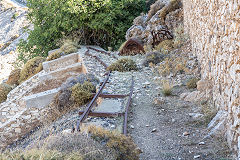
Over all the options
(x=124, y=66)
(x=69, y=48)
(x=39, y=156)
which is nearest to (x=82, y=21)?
(x=69, y=48)

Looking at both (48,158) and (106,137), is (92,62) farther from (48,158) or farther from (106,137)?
(48,158)

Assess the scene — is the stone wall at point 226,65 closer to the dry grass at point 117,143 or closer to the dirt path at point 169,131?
the dirt path at point 169,131

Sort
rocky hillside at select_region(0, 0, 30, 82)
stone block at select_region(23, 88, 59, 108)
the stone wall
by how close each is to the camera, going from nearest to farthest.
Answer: the stone wall < stone block at select_region(23, 88, 59, 108) < rocky hillside at select_region(0, 0, 30, 82)

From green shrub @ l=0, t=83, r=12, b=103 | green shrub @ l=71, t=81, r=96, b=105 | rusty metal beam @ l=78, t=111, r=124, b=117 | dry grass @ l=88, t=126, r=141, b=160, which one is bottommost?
green shrub @ l=0, t=83, r=12, b=103

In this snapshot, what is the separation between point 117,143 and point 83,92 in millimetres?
4644

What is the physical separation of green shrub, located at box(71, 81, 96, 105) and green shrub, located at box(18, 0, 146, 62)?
30.2ft

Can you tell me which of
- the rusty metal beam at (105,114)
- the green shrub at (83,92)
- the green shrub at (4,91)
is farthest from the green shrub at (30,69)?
the rusty metal beam at (105,114)

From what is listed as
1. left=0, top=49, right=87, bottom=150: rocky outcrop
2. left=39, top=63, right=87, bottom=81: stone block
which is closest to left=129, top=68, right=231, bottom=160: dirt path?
left=0, top=49, right=87, bottom=150: rocky outcrop

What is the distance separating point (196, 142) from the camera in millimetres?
4672

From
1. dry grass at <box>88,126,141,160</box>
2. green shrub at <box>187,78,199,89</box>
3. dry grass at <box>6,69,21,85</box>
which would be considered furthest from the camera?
dry grass at <box>6,69,21,85</box>

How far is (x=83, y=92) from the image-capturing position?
27.5ft

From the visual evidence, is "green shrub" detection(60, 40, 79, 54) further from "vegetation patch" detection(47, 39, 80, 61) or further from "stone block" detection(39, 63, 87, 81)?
"stone block" detection(39, 63, 87, 81)

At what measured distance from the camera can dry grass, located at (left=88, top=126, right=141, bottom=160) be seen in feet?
12.7

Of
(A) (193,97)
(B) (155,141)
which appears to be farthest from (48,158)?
(A) (193,97)
